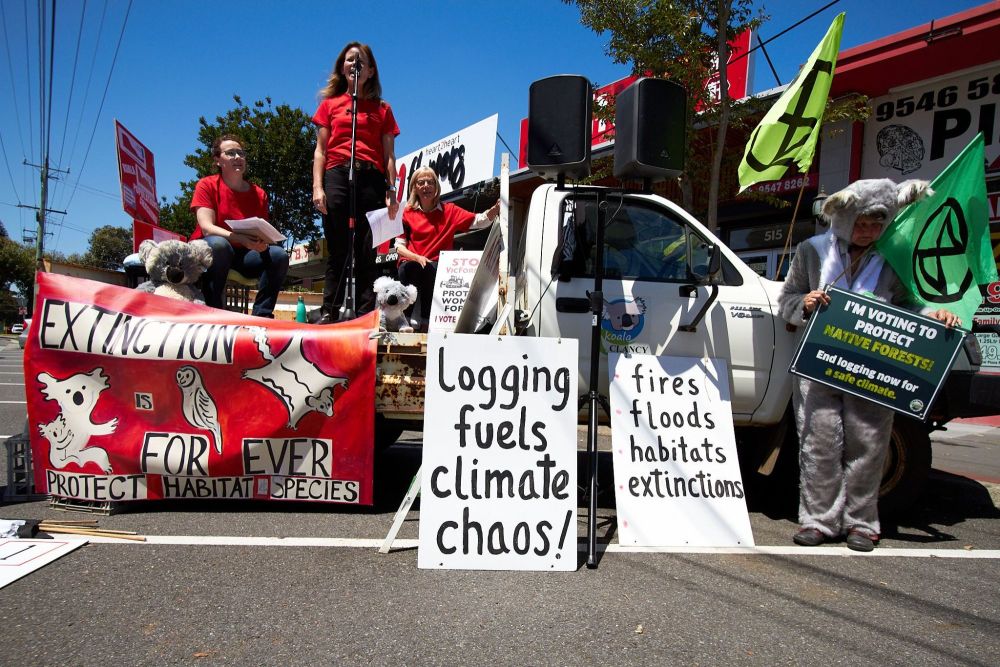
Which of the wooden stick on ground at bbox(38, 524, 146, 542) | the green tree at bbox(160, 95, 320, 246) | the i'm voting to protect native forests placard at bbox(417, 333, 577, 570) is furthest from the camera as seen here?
the green tree at bbox(160, 95, 320, 246)

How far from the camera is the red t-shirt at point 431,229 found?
5.35 meters

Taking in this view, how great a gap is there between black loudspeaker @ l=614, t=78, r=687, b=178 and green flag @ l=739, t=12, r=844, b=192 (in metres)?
0.57

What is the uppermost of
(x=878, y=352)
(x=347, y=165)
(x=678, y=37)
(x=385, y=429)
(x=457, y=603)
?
(x=678, y=37)

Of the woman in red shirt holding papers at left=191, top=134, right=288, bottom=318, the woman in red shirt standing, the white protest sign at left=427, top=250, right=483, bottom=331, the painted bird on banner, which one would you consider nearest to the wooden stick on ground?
the painted bird on banner

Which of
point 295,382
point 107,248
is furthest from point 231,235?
point 107,248

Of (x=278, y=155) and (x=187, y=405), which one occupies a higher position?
(x=278, y=155)

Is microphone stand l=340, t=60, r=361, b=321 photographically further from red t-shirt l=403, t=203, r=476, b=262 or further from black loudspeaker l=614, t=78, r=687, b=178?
black loudspeaker l=614, t=78, r=687, b=178

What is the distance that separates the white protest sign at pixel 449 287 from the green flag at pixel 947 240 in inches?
119

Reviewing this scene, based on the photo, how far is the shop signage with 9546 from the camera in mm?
3453

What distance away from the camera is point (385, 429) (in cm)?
427

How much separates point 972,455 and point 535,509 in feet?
19.5

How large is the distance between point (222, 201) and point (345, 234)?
958 mm

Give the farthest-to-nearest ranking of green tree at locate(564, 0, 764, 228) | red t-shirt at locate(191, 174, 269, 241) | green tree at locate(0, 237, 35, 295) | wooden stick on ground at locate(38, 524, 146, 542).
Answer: green tree at locate(0, 237, 35, 295) < green tree at locate(564, 0, 764, 228) < red t-shirt at locate(191, 174, 269, 241) < wooden stick on ground at locate(38, 524, 146, 542)

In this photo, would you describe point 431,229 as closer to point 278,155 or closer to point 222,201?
point 222,201
